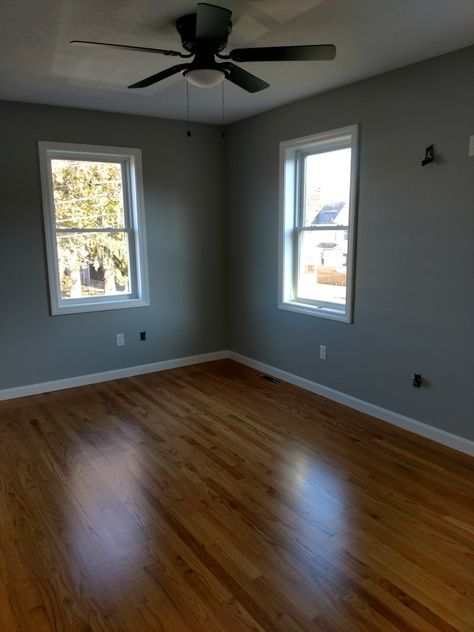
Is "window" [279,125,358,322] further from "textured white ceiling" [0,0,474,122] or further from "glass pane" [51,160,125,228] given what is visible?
"glass pane" [51,160,125,228]

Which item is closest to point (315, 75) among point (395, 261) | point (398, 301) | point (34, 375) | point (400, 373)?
point (395, 261)

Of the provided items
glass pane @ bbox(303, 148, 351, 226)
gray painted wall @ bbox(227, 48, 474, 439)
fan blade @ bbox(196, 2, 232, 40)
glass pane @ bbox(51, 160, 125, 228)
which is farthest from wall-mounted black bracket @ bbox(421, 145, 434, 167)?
glass pane @ bbox(51, 160, 125, 228)

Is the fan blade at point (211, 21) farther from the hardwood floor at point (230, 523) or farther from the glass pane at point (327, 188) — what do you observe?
the hardwood floor at point (230, 523)

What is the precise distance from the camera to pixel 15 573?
2.04 m

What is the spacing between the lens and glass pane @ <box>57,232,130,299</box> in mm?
4367

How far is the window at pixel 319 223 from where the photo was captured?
12.4 ft

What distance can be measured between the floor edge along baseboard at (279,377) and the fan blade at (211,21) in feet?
9.12

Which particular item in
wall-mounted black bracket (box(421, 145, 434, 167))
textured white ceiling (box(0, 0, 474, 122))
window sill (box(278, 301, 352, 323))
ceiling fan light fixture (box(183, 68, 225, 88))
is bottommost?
window sill (box(278, 301, 352, 323))

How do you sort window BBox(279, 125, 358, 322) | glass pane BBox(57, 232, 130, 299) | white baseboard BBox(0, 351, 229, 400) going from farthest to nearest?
glass pane BBox(57, 232, 130, 299), white baseboard BBox(0, 351, 229, 400), window BBox(279, 125, 358, 322)

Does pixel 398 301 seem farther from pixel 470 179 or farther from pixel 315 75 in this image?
pixel 315 75

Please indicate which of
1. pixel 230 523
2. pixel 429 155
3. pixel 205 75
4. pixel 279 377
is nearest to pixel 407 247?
pixel 429 155

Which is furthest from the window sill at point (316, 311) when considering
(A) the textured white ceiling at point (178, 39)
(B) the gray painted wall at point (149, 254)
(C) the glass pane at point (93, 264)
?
(A) the textured white ceiling at point (178, 39)

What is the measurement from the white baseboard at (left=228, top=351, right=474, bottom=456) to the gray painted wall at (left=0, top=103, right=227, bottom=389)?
1.05m

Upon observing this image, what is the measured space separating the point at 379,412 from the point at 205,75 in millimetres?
2677
